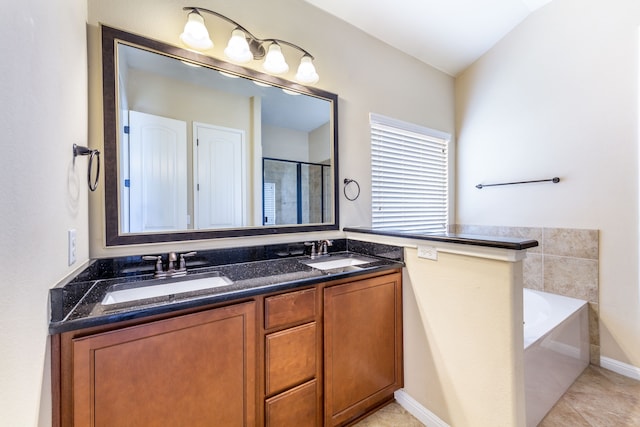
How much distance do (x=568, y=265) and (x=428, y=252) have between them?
1.54m

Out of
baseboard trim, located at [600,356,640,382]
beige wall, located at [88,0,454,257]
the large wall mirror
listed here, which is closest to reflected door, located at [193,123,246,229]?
the large wall mirror

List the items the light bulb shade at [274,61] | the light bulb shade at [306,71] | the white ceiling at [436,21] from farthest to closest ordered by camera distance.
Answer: the white ceiling at [436,21] < the light bulb shade at [306,71] < the light bulb shade at [274,61]

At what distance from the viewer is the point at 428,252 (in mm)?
1505

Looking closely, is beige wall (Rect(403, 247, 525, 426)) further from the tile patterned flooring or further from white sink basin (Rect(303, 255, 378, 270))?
white sink basin (Rect(303, 255, 378, 270))

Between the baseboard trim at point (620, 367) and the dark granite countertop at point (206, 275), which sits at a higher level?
the dark granite countertop at point (206, 275)

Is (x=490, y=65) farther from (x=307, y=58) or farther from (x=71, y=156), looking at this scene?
(x=71, y=156)

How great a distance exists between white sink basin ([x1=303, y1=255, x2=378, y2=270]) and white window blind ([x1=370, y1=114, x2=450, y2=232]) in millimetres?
519

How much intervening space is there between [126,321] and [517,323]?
1.51 meters

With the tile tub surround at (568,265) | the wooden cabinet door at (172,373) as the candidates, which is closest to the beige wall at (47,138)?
the wooden cabinet door at (172,373)

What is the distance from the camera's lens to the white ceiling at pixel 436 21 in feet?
6.53

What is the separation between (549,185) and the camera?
2262 millimetres

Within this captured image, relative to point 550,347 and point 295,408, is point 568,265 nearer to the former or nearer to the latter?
A: point 550,347

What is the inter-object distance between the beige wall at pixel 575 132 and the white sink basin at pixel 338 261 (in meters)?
1.65

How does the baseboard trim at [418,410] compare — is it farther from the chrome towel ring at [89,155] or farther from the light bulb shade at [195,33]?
the light bulb shade at [195,33]
